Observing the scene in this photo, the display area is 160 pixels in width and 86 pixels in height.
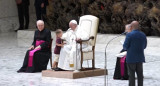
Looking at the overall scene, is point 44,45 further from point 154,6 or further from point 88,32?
point 154,6

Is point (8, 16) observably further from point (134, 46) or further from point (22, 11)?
point (134, 46)

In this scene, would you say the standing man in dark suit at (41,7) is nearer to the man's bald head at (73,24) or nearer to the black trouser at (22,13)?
the black trouser at (22,13)

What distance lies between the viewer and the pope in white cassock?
12625 millimetres

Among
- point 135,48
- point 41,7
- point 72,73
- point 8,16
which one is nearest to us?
point 135,48

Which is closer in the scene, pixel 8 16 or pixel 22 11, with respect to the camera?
pixel 22 11

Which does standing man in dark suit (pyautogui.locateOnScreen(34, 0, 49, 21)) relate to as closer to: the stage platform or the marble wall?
the marble wall

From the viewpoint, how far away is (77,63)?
1262 cm

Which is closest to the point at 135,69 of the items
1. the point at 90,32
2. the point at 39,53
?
the point at 90,32

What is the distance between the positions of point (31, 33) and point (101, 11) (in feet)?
9.60

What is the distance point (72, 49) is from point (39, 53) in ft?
4.02

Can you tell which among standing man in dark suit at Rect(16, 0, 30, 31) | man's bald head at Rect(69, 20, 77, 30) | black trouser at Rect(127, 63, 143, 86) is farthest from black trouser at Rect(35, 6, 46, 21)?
black trouser at Rect(127, 63, 143, 86)

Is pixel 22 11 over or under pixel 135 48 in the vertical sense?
over

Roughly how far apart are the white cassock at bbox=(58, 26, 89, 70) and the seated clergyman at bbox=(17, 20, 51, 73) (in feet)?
2.41

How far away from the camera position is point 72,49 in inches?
501
